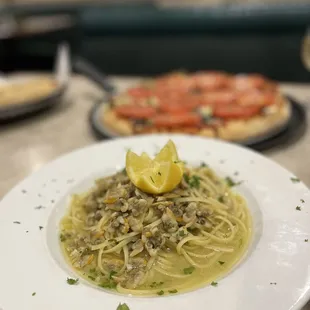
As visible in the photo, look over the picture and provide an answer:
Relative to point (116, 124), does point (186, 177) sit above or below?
above

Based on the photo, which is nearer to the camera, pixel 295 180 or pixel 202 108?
pixel 295 180

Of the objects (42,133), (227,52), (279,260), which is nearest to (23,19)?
(227,52)

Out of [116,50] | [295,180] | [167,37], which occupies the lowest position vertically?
[116,50]

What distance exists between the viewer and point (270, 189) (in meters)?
1.51

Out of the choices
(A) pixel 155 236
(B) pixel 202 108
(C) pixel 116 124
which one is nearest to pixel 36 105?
(C) pixel 116 124

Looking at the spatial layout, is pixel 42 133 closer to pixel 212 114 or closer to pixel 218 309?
pixel 212 114

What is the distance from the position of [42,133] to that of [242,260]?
62.2 inches

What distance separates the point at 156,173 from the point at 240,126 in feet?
2.97

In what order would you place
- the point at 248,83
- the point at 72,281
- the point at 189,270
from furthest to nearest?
the point at 248,83 → the point at 189,270 → the point at 72,281

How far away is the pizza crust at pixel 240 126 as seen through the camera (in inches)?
84.4

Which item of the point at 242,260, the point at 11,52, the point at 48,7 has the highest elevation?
the point at 242,260

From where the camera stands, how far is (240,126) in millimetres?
2211

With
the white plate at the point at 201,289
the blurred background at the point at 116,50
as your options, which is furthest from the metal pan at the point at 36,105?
the white plate at the point at 201,289

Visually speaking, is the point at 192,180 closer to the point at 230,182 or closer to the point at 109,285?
the point at 230,182
